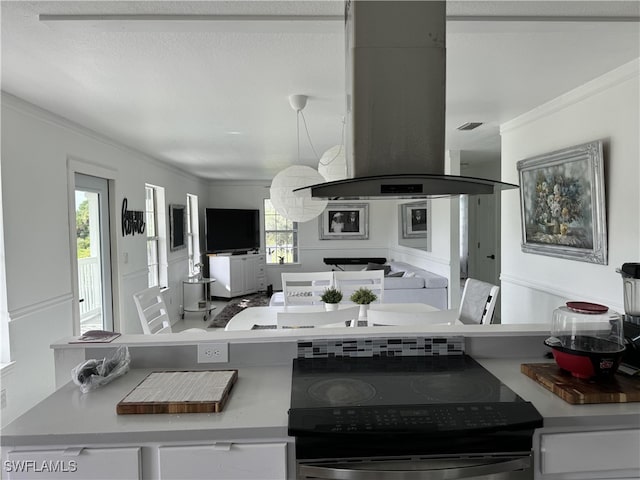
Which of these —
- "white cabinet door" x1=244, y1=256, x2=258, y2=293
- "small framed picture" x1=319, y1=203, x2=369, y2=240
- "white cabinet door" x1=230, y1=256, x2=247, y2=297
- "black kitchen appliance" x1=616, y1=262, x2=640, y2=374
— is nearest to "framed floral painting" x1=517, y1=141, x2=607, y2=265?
"black kitchen appliance" x1=616, y1=262, x2=640, y2=374

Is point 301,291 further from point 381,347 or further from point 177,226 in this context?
point 177,226

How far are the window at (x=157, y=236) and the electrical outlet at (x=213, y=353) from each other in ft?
13.1

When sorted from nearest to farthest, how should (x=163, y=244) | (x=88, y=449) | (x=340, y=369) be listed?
1. (x=88, y=449)
2. (x=340, y=369)
3. (x=163, y=244)

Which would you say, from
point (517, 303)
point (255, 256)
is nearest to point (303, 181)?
point (517, 303)

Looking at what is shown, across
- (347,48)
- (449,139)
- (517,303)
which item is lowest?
(517,303)

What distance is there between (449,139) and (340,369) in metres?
3.26

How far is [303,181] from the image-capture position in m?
2.85

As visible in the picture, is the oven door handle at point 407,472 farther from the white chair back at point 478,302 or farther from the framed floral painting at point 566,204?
the framed floral painting at point 566,204

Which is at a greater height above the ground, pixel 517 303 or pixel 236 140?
pixel 236 140

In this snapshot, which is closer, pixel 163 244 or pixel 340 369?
pixel 340 369

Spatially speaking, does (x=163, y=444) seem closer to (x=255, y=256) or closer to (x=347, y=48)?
(x=347, y=48)

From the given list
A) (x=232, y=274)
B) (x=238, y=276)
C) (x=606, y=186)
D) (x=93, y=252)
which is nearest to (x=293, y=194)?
(x=606, y=186)

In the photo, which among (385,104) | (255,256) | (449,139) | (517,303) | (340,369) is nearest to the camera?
(385,104)

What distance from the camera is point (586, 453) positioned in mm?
1223
